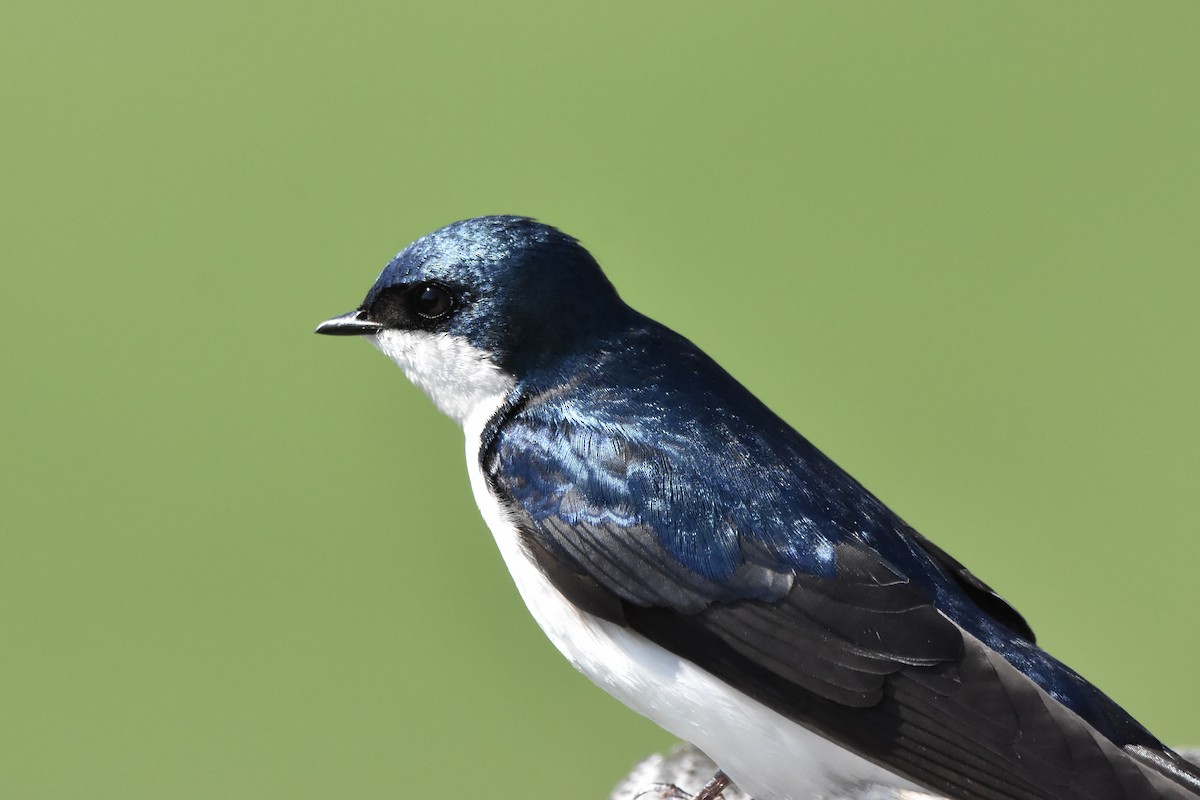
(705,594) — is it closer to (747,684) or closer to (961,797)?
(747,684)

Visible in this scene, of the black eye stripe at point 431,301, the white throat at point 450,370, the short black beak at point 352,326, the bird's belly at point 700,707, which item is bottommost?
the bird's belly at point 700,707

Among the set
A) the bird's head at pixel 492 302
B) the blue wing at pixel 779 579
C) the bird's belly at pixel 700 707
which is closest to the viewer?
the blue wing at pixel 779 579

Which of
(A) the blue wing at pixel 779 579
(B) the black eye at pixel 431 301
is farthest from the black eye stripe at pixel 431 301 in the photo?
(A) the blue wing at pixel 779 579

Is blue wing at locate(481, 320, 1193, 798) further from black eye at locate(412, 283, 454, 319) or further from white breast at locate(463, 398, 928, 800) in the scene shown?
black eye at locate(412, 283, 454, 319)

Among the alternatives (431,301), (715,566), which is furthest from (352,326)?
(715,566)

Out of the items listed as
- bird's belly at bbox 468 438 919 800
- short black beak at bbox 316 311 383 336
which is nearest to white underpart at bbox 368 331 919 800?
bird's belly at bbox 468 438 919 800

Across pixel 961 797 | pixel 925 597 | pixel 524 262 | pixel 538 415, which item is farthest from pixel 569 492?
pixel 961 797

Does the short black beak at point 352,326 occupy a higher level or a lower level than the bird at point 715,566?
higher

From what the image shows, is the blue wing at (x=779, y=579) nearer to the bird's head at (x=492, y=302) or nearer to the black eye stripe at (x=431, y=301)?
the bird's head at (x=492, y=302)
